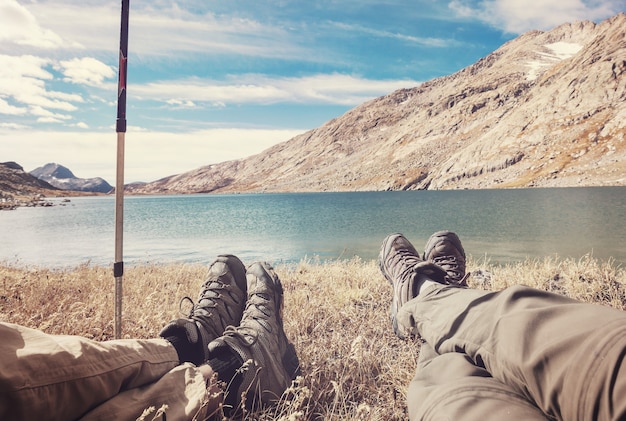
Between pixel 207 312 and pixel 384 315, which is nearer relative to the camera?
pixel 207 312

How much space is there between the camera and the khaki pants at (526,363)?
116cm

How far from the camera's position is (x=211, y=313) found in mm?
2773

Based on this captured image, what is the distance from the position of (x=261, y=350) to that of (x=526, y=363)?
54.3 inches

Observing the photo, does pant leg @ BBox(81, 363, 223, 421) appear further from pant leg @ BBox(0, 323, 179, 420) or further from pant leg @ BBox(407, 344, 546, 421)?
pant leg @ BBox(407, 344, 546, 421)

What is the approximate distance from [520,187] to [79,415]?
289 ft

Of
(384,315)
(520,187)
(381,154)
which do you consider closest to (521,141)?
(520,187)

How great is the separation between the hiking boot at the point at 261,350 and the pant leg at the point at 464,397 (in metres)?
0.78

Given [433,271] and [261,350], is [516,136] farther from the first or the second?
[261,350]

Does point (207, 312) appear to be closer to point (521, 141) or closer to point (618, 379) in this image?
point (618, 379)

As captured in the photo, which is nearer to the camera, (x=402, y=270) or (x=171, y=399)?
(x=171, y=399)

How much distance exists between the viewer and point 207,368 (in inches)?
73.6

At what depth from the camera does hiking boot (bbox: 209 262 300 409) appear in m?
2.04

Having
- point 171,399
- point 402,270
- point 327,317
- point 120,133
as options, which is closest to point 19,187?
point 120,133

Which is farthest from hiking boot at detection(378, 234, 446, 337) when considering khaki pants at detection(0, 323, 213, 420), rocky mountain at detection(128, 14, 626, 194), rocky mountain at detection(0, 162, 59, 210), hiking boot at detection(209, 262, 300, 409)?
rocky mountain at detection(0, 162, 59, 210)
